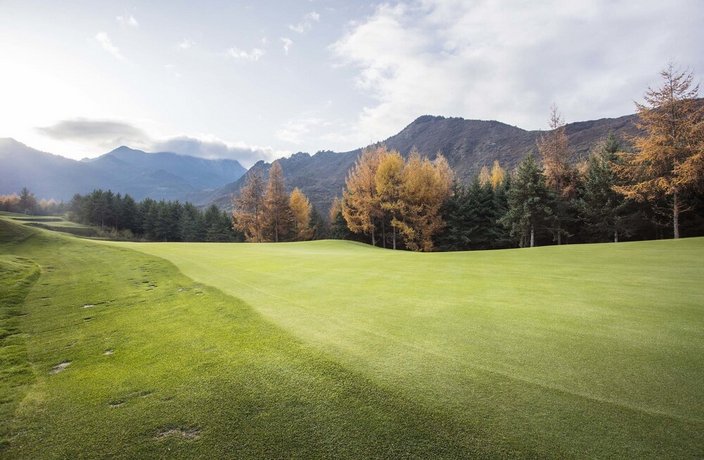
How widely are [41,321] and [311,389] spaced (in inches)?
310

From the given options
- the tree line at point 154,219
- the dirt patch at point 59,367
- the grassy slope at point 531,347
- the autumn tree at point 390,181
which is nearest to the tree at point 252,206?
the tree line at point 154,219

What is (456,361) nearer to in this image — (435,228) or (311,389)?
(311,389)

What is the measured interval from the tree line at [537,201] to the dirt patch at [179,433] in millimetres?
34617

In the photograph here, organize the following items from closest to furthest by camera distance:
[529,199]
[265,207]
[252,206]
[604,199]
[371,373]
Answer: [371,373] → [604,199] → [529,199] → [265,207] → [252,206]

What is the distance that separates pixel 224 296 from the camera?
30.8 ft

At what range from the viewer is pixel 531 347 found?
5.09 meters

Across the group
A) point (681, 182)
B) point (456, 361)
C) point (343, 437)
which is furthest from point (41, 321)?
point (681, 182)

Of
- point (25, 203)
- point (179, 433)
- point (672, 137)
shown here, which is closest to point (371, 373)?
point (179, 433)

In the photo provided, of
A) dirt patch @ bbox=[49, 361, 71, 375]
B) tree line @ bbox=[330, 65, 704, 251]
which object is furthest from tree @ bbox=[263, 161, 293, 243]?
dirt patch @ bbox=[49, 361, 71, 375]

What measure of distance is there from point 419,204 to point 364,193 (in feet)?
22.8

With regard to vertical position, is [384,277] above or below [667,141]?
below

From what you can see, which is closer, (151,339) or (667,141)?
(151,339)

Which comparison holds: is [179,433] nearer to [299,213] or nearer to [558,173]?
[558,173]

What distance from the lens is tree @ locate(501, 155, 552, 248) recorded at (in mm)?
38000
